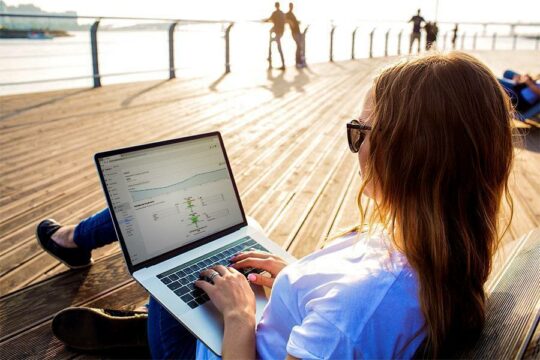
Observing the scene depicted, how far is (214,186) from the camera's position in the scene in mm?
1699

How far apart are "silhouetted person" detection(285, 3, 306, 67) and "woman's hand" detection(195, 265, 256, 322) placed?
1189cm

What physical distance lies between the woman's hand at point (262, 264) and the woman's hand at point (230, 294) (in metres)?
0.09

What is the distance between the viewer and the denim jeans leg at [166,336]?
1.45 metres

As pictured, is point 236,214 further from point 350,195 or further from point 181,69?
point 181,69

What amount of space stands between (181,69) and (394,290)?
9708 millimetres

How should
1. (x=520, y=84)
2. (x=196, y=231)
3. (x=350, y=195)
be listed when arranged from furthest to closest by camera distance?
(x=520, y=84) < (x=350, y=195) < (x=196, y=231)

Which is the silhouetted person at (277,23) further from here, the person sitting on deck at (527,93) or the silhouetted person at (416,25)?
the person sitting on deck at (527,93)

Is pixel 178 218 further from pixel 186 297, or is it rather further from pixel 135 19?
pixel 135 19

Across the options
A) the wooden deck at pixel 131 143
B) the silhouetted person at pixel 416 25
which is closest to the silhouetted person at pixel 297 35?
the wooden deck at pixel 131 143

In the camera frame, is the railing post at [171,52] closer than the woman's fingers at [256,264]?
No

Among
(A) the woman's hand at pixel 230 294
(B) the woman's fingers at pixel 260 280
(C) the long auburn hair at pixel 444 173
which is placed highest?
(C) the long auburn hair at pixel 444 173

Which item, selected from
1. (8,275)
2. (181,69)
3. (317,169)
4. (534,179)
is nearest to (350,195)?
(317,169)

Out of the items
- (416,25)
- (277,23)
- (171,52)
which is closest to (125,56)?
(171,52)

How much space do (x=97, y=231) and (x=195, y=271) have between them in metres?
0.74
